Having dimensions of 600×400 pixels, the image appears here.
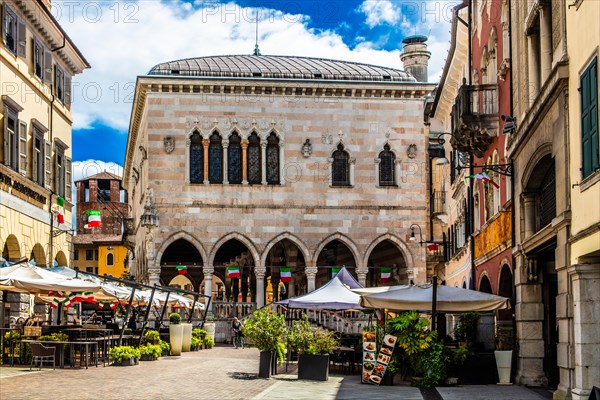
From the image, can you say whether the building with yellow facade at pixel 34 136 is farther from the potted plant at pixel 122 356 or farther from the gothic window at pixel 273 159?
the gothic window at pixel 273 159

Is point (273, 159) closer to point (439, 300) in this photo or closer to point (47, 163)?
point (47, 163)

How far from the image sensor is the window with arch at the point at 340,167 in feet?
157

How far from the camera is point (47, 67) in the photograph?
118ft

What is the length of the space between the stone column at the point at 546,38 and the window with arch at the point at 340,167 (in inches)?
1154

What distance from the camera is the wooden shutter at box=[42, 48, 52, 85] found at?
1406 inches

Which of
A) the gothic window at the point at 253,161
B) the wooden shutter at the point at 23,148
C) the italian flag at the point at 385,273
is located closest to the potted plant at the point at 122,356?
the wooden shutter at the point at 23,148

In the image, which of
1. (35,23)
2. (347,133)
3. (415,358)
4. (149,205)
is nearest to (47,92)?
(35,23)

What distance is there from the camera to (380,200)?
157 ft

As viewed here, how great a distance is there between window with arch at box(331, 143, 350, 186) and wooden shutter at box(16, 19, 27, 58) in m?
18.8

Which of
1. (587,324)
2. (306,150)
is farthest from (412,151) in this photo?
(587,324)

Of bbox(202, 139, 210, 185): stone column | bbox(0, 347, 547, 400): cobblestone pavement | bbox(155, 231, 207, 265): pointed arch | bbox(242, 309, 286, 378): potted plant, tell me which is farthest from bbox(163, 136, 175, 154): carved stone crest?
bbox(242, 309, 286, 378): potted plant

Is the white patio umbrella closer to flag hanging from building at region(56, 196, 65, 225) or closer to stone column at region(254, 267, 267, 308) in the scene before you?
flag hanging from building at region(56, 196, 65, 225)

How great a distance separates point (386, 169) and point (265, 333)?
27.6 metres

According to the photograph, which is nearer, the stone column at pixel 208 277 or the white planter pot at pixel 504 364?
the white planter pot at pixel 504 364
